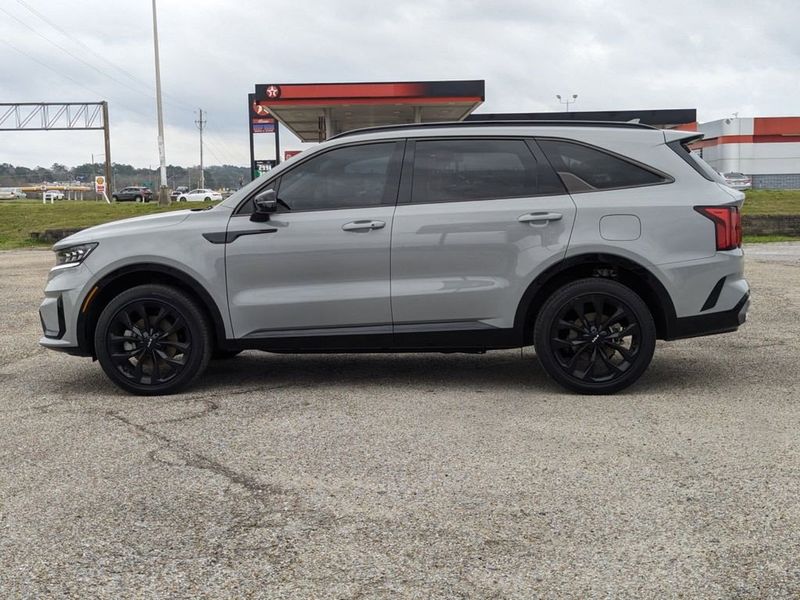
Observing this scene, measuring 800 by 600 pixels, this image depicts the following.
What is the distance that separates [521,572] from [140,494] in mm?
1801

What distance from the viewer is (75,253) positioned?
612cm

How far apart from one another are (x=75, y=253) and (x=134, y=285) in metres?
0.45

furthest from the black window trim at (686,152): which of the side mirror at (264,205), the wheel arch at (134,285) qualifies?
the wheel arch at (134,285)

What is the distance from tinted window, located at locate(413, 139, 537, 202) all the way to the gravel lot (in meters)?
1.34

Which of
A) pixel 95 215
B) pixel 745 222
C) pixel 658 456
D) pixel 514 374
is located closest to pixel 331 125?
pixel 95 215

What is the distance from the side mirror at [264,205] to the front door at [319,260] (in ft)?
0.18

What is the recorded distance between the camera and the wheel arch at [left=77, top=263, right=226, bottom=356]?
5.95m

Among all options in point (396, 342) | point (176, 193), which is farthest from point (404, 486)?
point (176, 193)

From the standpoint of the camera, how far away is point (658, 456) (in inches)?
175

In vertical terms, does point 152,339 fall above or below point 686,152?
below

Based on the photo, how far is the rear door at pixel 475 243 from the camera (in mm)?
5770

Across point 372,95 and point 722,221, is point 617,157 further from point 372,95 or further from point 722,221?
point 372,95

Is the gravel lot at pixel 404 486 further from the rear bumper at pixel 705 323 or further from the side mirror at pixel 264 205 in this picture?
the side mirror at pixel 264 205

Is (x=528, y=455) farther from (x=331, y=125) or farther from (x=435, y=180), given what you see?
(x=331, y=125)
